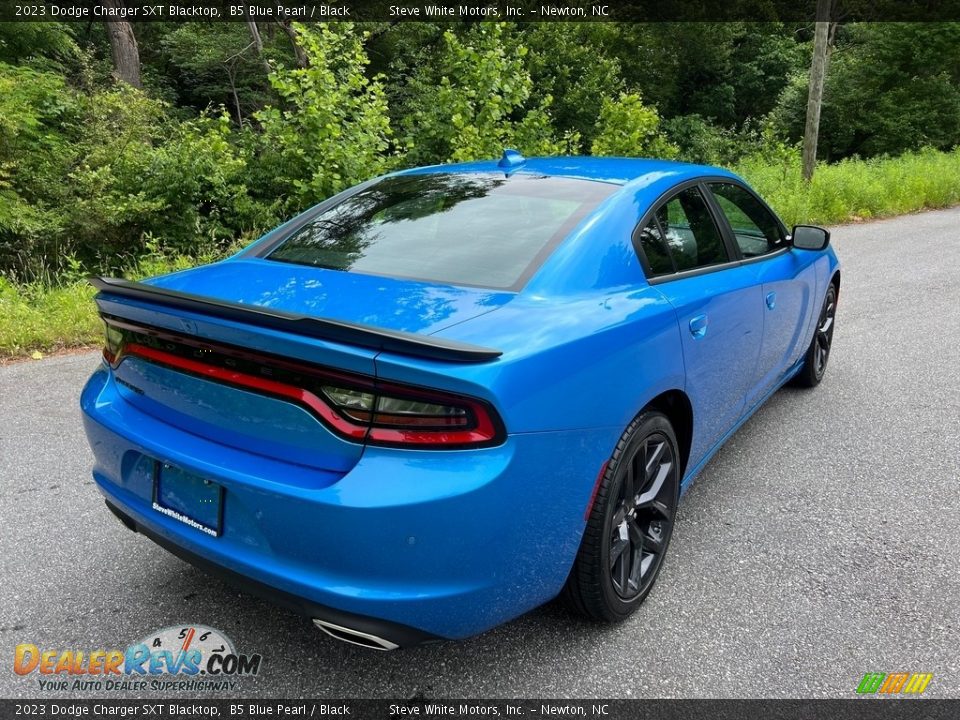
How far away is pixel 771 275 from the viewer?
3.37 meters

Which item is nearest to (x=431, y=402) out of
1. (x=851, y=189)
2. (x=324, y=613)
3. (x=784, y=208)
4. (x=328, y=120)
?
(x=324, y=613)

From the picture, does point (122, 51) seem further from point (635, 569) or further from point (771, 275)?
point (635, 569)

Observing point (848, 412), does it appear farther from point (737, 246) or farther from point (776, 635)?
point (776, 635)

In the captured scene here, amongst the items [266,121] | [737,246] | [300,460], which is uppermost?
[266,121]

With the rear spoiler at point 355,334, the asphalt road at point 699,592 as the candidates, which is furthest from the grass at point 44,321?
the rear spoiler at point 355,334

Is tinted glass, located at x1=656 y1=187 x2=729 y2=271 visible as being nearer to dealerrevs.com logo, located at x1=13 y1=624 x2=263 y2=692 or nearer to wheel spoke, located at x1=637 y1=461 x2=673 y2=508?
wheel spoke, located at x1=637 y1=461 x2=673 y2=508

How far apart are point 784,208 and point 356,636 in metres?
12.2

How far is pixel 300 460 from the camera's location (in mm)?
1759

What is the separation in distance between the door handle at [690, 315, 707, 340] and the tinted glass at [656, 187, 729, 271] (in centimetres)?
23

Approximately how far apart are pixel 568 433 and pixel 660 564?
91cm

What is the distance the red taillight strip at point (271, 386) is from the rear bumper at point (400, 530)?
8cm

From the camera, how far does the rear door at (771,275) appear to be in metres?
3.29

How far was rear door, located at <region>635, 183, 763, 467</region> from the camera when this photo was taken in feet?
8.31

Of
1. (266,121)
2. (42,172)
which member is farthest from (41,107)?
(266,121)
